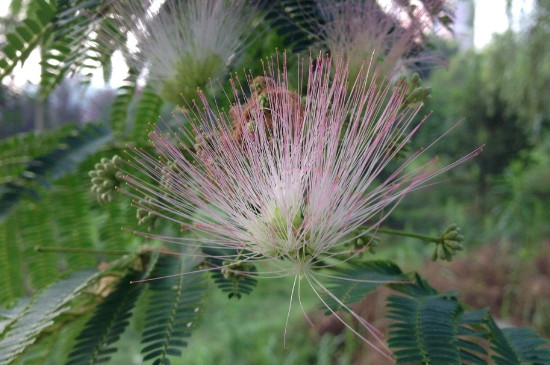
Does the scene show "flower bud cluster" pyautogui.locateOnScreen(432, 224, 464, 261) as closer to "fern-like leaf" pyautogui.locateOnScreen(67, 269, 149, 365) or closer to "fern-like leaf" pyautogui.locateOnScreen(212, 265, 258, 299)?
"fern-like leaf" pyautogui.locateOnScreen(212, 265, 258, 299)

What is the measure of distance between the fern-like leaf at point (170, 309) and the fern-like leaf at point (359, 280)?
270 mm

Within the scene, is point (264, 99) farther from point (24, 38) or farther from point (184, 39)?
point (24, 38)

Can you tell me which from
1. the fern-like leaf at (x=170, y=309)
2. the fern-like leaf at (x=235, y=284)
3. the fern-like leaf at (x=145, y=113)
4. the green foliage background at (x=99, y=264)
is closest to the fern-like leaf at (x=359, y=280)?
the green foliage background at (x=99, y=264)

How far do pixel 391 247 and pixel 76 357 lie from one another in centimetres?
611

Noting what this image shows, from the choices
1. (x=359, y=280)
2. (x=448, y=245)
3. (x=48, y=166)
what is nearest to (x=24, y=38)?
(x=48, y=166)

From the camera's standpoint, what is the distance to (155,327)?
0.94 metres

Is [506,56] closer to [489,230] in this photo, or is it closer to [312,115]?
[489,230]

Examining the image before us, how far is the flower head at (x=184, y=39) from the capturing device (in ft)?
3.09

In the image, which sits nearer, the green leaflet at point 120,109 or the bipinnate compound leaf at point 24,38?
the bipinnate compound leaf at point 24,38

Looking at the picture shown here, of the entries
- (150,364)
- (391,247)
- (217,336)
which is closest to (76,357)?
(150,364)

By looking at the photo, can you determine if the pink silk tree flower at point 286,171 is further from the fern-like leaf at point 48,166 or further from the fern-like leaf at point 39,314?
the fern-like leaf at point 48,166

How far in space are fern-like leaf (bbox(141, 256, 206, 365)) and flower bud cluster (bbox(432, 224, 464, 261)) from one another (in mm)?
492

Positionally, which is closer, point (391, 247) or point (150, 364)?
point (150, 364)

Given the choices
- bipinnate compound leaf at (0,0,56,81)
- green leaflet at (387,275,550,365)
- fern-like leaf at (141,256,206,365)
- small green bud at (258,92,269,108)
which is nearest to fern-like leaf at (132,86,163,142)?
bipinnate compound leaf at (0,0,56,81)
